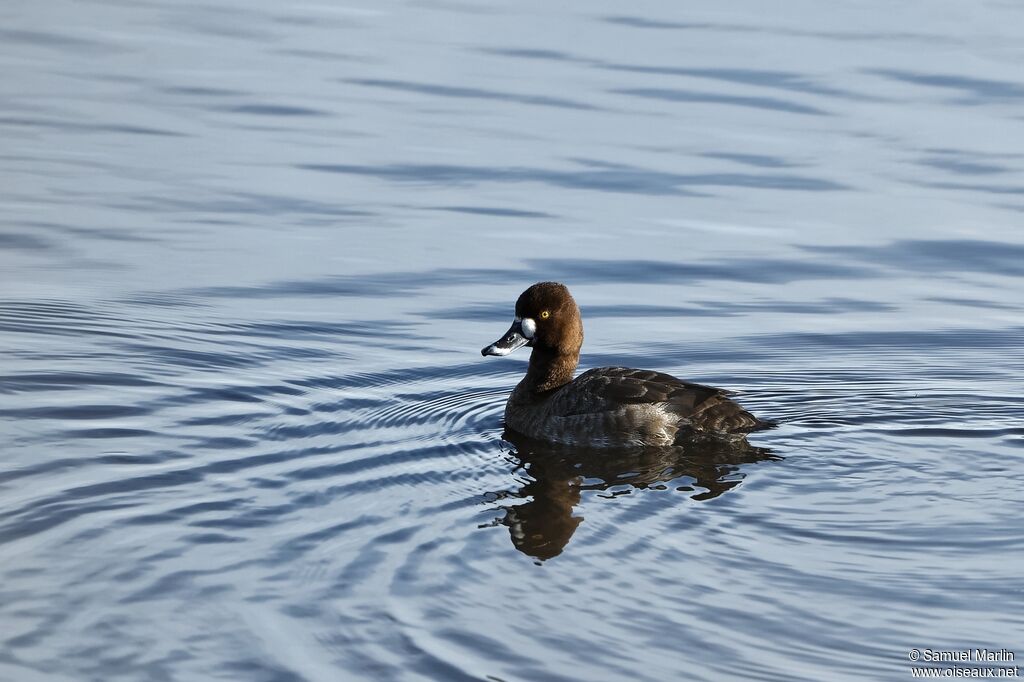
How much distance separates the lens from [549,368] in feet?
34.4

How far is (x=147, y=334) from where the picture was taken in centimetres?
1106

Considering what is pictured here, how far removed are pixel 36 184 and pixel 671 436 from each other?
7.67 m

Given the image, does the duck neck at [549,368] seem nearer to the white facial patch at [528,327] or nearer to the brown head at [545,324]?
the brown head at [545,324]

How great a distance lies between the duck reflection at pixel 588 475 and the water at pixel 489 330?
38 millimetres

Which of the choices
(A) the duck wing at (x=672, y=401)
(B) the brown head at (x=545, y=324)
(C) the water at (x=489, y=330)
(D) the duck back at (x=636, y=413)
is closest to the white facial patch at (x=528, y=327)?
(B) the brown head at (x=545, y=324)

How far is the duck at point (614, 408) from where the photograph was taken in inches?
368

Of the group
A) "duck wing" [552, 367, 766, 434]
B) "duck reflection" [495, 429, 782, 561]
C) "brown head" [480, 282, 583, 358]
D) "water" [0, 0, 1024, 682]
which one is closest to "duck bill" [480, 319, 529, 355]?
"brown head" [480, 282, 583, 358]

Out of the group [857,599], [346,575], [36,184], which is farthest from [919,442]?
[36,184]

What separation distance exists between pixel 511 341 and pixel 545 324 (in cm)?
25

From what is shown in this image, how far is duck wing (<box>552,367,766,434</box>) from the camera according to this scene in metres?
9.33

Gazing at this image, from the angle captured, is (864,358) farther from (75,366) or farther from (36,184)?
(36,184)

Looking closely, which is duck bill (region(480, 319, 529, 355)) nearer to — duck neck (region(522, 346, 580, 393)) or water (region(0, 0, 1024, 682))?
duck neck (region(522, 346, 580, 393))

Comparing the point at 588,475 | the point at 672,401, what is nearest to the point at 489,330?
the point at 672,401

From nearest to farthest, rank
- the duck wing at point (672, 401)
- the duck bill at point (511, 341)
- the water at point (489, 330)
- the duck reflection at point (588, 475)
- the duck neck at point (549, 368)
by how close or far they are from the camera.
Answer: the water at point (489, 330) → the duck reflection at point (588, 475) → the duck wing at point (672, 401) → the duck neck at point (549, 368) → the duck bill at point (511, 341)
